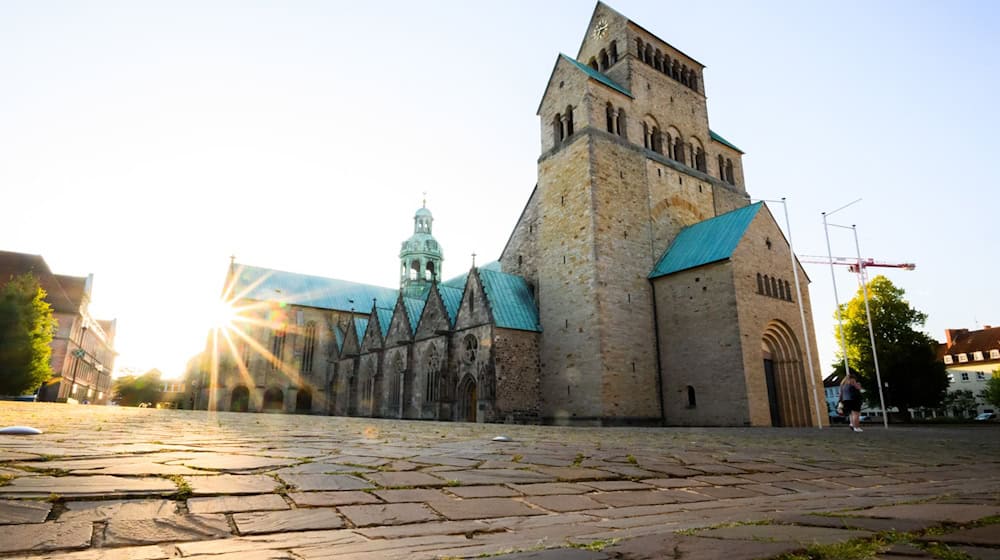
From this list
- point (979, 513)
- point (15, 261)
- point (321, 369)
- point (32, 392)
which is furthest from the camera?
point (321, 369)

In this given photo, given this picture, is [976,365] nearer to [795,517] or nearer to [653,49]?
[653,49]

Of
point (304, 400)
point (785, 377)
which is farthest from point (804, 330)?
point (304, 400)

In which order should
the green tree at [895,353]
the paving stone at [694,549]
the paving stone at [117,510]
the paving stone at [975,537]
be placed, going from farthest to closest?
the green tree at [895,353], the paving stone at [117,510], the paving stone at [975,537], the paving stone at [694,549]

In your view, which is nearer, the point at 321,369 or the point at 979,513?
the point at 979,513

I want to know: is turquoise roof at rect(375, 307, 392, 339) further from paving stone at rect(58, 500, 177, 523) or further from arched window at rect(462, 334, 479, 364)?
paving stone at rect(58, 500, 177, 523)

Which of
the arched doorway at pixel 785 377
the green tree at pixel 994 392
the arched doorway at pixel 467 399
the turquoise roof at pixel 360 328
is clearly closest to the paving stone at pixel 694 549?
the arched doorway at pixel 785 377

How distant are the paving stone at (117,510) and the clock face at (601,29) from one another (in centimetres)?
3528

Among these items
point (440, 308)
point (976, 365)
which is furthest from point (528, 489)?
point (976, 365)

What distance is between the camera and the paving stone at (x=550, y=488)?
4.50 m

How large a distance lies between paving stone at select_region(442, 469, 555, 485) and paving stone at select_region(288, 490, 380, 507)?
3.40ft

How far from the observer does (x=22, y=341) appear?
111ft

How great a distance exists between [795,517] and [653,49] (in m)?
34.7

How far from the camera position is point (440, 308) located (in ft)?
108

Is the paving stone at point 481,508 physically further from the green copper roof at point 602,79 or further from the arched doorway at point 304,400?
the arched doorway at point 304,400
